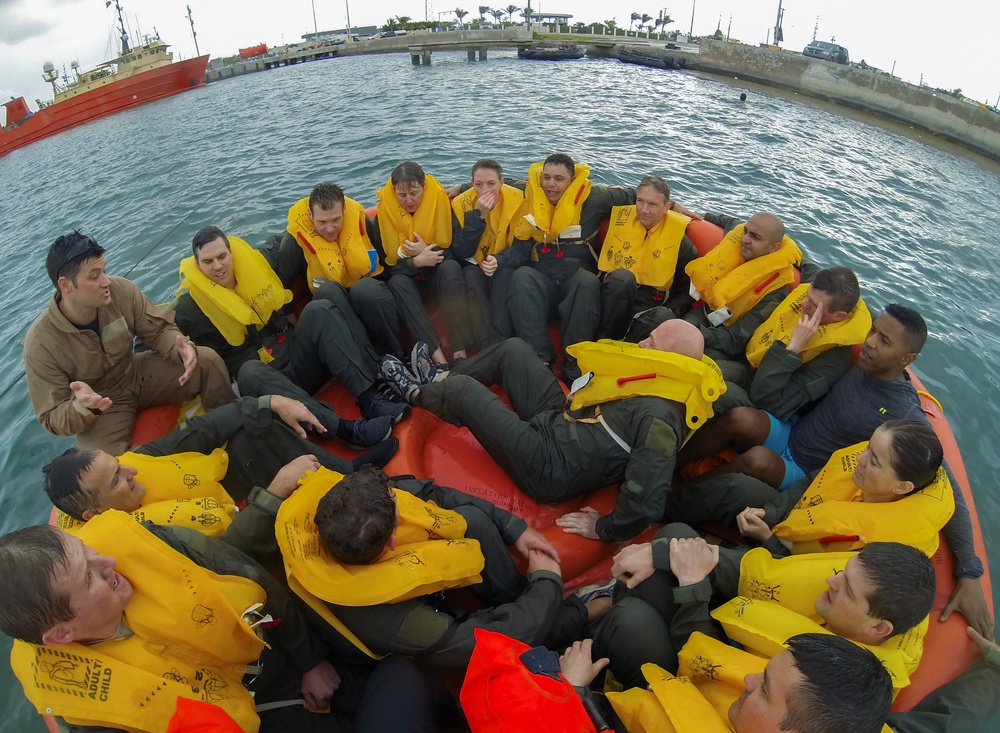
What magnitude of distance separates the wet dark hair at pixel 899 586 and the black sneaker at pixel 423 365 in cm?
263

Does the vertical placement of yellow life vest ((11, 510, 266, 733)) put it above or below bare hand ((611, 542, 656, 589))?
above

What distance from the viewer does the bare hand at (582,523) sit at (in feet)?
8.95

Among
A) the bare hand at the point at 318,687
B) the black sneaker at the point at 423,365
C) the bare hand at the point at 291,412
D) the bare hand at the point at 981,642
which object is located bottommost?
the bare hand at the point at 318,687

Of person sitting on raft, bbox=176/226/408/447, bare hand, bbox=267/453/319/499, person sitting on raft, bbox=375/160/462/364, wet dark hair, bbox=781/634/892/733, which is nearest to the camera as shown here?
wet dark hair, bbox=781/634/892/733

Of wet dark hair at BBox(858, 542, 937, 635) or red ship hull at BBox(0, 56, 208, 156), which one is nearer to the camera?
wet dark hair at BBox(858, 542, 937, 635)

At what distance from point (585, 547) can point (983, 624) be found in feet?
5.59

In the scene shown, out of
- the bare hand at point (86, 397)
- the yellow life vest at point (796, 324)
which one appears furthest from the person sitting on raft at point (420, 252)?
the yellow life vest at point (796, 324)

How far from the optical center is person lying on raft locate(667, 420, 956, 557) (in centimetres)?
214

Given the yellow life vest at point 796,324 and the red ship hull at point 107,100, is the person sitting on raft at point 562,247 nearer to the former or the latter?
the yellow life vest at point 796,324

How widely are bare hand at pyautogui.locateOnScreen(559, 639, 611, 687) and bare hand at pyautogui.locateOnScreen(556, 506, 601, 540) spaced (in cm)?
73

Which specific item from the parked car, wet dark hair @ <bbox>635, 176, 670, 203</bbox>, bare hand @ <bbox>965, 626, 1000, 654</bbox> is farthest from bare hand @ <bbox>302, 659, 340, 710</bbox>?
the parked car

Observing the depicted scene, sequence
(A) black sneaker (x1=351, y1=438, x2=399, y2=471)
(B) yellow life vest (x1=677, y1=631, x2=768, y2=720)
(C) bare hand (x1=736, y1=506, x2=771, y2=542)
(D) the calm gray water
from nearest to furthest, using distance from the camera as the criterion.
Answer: (B) yellow life vest (x1=677, y1=631, x2=768, y2=720) → (C) bare hand (x1=736, y1=506, x2=771, y2=542) → (A) black sneaker (x1=351, y1=438, x2=399, y2=471) → (D) the calm gray water

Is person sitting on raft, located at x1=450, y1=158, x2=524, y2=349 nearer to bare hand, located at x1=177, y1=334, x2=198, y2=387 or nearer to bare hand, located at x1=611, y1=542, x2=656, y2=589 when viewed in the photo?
bare hand, located at x1=177, y1=334, x2=198, y2=387

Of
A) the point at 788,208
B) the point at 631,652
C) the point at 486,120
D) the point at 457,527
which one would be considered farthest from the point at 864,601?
the point at 486,120
